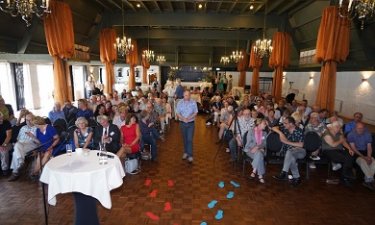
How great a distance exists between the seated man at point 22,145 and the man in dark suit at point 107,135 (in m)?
1.21

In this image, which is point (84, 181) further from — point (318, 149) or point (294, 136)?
point (318, 149)

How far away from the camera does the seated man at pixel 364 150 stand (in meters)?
4.66

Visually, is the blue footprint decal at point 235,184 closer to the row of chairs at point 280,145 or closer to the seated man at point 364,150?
the row of chairs at point 280,145

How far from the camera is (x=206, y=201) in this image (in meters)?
4.11

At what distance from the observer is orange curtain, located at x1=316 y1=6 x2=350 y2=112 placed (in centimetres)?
542

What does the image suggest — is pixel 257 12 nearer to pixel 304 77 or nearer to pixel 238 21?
pixel 238 21

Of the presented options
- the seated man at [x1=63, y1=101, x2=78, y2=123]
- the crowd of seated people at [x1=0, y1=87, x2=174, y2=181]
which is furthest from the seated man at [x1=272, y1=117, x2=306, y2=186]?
the seated man at [x1=63, y1=101, x2=78, y2=123]

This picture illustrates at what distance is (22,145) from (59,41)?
2.48 meters

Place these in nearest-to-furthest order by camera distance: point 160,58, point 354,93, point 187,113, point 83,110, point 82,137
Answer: point 82,137, point 187,113, point 83,110, point 354,93, point 160,58

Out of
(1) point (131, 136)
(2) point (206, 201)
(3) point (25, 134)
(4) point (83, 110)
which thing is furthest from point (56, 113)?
(2) point (206, 201)

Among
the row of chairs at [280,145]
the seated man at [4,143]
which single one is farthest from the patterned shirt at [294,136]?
the seated man at [4,143]

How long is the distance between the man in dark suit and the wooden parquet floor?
2.35 feet

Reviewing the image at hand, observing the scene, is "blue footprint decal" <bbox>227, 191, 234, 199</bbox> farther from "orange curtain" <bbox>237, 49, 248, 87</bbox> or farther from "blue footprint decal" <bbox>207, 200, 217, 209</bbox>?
"orange curtain" <bbox>237, 49, 248, 87</bbox>

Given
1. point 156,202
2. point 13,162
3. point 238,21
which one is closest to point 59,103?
point 13,162
